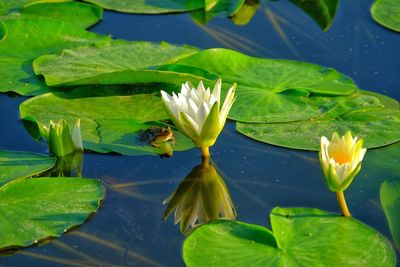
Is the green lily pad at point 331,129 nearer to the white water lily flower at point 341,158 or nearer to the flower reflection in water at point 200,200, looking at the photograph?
the flower reflection in water at point 200,200

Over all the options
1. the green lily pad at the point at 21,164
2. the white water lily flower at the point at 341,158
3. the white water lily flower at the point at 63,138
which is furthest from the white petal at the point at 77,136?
the white water lily flower at the point at 341,158

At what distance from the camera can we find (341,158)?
8.67ft

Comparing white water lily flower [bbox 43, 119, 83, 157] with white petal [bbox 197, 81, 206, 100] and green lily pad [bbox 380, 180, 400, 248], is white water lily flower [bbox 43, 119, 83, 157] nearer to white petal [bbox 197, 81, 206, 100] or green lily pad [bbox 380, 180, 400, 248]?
white petal [bbox 197, 81, 206, 100]

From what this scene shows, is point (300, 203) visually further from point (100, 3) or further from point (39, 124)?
point (100, 3)

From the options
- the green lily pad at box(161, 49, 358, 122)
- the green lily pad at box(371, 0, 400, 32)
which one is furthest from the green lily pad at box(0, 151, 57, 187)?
the green lily pad at box(371, 0, 400, 32)

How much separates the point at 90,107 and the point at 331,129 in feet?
3.25

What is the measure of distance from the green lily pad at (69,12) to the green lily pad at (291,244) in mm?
1918

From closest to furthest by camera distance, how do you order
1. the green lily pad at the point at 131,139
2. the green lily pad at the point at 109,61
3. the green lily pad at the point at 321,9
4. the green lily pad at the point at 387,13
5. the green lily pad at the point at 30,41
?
the green lily pad at the point at 131,139
the green lily pad at the point at 109,61
the green lily pad at the point at 30,41
the green lily pad at the point at 387,13
the green lily pad at the point at 321,9

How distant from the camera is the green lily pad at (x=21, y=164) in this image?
294cm

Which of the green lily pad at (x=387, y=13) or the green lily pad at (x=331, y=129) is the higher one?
the green lily pad at (x=387, y=13)

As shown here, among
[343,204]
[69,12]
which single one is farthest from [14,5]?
[343,204]

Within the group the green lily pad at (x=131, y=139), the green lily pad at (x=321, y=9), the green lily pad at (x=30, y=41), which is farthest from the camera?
the green lily pad at (x=321, y=9)

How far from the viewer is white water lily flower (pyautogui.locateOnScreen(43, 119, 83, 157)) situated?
9.93ft

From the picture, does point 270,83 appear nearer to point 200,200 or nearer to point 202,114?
point 202,114
